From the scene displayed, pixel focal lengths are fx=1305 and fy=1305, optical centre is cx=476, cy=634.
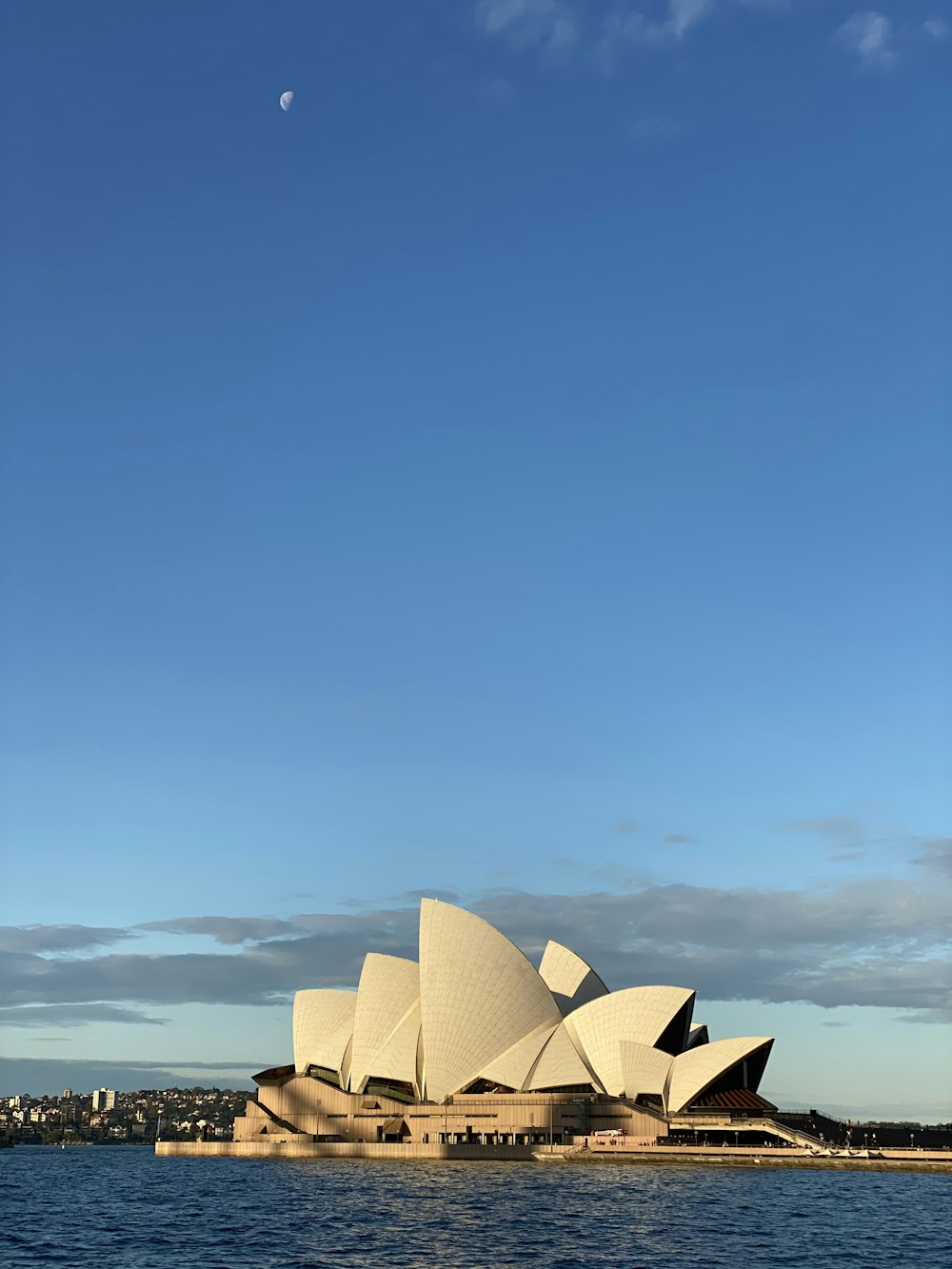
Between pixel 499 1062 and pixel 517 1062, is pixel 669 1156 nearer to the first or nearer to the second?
pixel 517 1062

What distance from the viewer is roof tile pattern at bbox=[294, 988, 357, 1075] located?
106 meters

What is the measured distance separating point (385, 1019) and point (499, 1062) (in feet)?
40.7

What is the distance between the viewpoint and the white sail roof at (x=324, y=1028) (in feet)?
348

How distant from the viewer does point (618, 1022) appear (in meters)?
94.0

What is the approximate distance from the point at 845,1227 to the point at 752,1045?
37.6 m

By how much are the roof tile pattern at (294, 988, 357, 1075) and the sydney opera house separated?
239 centimetres

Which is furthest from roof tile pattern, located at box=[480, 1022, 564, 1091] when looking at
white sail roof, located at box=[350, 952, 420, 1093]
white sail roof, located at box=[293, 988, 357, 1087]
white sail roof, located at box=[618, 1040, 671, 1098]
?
white sail roof, located at box=[293, 988, 357, 1087]

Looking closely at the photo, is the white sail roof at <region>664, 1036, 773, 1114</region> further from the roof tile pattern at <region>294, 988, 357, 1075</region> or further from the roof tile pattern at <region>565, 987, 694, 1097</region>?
the roof tile pattern at <region>294, 988, 357, 1075</region>

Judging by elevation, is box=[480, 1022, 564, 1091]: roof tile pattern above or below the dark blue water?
above

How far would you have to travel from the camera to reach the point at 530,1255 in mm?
42938

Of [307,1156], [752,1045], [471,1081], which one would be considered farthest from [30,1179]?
[752,1045]

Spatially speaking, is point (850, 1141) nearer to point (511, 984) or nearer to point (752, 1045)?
point (752, 1045)

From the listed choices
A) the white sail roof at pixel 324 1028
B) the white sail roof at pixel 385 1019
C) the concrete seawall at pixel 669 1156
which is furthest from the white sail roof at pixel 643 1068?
the white sail roof at pixel 324 1028

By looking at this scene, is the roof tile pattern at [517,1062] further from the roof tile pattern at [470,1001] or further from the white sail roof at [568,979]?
the white sail roof at [568,979]
